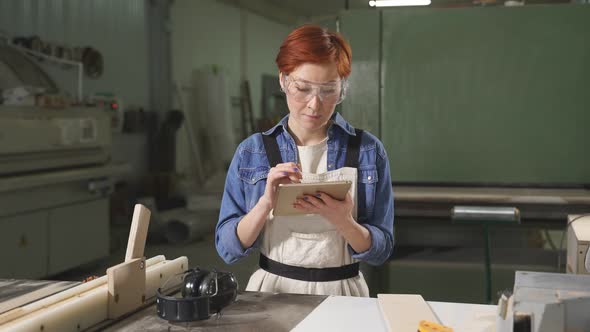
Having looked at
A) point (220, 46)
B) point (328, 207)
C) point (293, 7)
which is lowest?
point (328, 207)

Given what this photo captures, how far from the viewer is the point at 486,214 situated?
2.07 meters

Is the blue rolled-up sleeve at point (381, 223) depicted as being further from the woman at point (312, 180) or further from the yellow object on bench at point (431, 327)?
the yellow object on bench at point (431, 327)

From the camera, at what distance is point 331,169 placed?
1.59 meters

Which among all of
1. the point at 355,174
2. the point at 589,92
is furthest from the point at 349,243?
the point at 589,92

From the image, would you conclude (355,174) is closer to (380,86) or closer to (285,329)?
(285,329)

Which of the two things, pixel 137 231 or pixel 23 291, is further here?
pixel 23 291

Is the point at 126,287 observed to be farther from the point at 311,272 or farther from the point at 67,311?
the point at 311,272

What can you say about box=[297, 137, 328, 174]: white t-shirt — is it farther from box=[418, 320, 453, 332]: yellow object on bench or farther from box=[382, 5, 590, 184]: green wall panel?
box=[382, 5, 590, 184]: green wall panel

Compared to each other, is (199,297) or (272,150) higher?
(272,150)

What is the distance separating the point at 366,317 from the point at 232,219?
49 centimetres

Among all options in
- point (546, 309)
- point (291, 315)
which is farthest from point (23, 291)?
point (546, 309)

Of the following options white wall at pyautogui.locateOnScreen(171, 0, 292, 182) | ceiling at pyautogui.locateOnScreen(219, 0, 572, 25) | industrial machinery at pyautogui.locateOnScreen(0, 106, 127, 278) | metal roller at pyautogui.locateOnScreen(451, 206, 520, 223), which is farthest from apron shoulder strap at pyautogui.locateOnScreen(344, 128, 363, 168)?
ceiling at pyautogui.locateOnScreen(219, 0, 572, 25)

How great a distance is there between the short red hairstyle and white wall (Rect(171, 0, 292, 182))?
18.9 feet

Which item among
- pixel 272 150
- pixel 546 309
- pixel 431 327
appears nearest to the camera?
pixel 546 309
